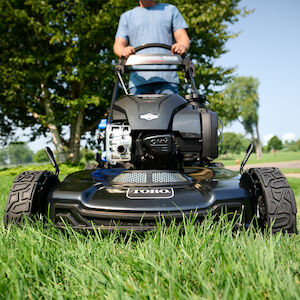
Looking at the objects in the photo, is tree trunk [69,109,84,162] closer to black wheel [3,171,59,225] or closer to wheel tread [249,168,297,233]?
black wheel [3,171,59,225]

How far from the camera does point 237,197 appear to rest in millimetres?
1672

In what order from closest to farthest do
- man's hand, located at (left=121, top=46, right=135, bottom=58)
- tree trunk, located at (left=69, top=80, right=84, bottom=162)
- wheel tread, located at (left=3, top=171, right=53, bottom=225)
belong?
1. wheel tread, located at (left=3, top=171, right=53, bottom=225)
2. man's hand, located at (left=121, top=46, right=135, bottom=58)
3. tree trunk, located at (left=69, top=80, right=84, bottom=162)

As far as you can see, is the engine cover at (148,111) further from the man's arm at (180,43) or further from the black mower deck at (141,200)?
the man's arm at (180,43)

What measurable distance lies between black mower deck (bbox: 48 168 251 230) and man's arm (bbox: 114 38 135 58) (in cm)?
132

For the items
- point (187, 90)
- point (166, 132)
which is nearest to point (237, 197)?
point (166, 132)

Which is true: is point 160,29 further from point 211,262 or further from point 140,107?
point 211,262

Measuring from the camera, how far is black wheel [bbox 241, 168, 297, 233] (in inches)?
64.9

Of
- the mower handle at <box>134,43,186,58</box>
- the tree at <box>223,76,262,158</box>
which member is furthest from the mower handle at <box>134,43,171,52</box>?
the tree at <box>223,76,262,158</box>

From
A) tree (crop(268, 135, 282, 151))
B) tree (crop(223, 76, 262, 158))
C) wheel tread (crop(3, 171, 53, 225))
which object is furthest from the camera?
tree (crop(268, 135, 282, 151))

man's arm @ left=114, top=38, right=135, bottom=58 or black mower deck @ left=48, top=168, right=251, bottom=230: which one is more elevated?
man's arm @ left=114, top=38, right=135, bottom=58

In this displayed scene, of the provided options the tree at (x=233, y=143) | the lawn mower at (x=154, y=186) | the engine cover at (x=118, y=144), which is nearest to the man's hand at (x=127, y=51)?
the lawn mower at (x=154, y=186)

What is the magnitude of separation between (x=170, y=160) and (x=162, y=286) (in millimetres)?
1252

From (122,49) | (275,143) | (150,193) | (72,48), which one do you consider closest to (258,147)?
(72,48)

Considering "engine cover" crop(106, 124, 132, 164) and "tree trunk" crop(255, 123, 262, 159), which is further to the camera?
"tree trunk" crop(255, 123, 262, 159)
